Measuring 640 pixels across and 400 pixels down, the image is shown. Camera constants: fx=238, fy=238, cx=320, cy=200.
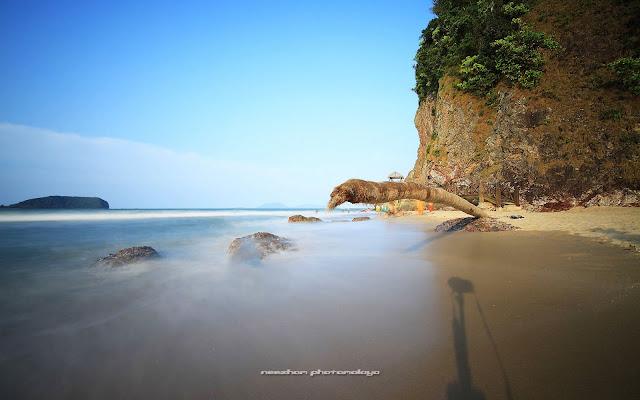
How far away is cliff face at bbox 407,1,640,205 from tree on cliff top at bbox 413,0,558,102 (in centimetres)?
79

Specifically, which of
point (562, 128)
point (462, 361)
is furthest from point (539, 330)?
point (562, 128)

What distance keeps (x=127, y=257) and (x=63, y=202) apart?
86717 mm

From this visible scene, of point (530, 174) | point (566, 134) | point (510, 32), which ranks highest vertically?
point (510, 32)

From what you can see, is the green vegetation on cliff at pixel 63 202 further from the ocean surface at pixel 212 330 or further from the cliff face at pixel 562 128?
the cliff face at pixel 562 128

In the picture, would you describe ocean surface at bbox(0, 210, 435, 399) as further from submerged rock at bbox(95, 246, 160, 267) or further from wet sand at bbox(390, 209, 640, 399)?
submerged rock at bbox(95, 246, 160, 267)

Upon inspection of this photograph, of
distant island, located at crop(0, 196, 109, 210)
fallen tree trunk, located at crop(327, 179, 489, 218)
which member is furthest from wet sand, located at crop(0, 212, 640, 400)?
distant island, located at crop(0, 196, 109, 210)

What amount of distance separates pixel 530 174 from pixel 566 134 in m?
2.45

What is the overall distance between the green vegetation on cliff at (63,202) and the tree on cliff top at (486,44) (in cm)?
8651

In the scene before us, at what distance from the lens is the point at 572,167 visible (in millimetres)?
11516

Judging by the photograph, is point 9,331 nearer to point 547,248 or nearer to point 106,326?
point 106,326

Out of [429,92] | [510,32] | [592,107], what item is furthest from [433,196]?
[429,92]

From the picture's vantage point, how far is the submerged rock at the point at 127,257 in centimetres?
508

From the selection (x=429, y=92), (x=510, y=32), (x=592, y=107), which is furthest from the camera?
(x=429, y=92)

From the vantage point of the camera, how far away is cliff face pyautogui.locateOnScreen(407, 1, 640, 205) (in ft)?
35.3
